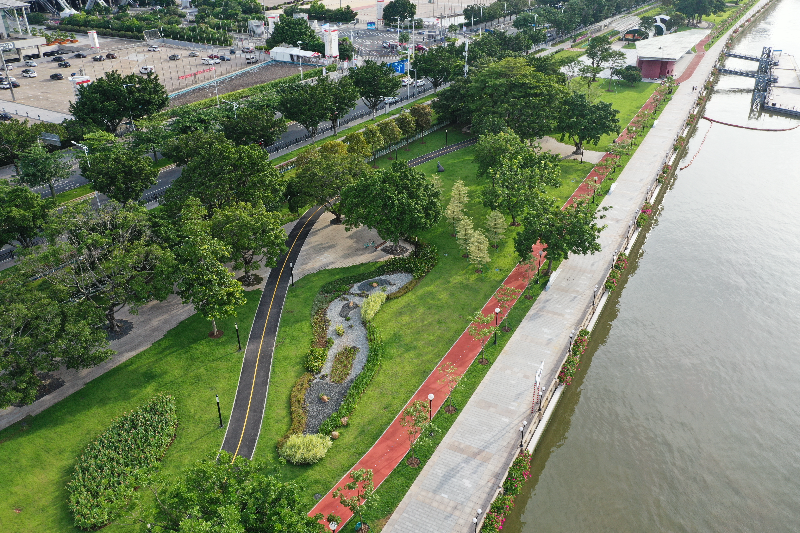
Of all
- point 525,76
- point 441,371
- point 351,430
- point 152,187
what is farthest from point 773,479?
point 152,187

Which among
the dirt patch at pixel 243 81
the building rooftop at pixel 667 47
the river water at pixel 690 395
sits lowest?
the river water at pixel 690 395

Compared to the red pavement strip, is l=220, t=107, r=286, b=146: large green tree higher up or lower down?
higher up

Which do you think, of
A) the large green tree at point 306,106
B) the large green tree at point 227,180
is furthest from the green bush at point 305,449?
the large green tree at point 306,106

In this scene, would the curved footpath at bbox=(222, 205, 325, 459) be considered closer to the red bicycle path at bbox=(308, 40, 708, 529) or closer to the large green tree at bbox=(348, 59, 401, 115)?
the red bicycle path at bbox=(308, 40, 708, 529)

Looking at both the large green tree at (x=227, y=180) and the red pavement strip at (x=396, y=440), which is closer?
the red pavement strip at (x=396, y=440)

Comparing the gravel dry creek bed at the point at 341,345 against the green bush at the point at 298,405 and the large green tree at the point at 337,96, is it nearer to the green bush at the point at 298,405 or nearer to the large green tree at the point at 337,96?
A: the green bush at the point at 298,405

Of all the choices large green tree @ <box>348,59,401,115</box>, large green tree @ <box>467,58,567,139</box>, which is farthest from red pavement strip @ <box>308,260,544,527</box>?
large green tree @ <box>348,59,401,115</box>
